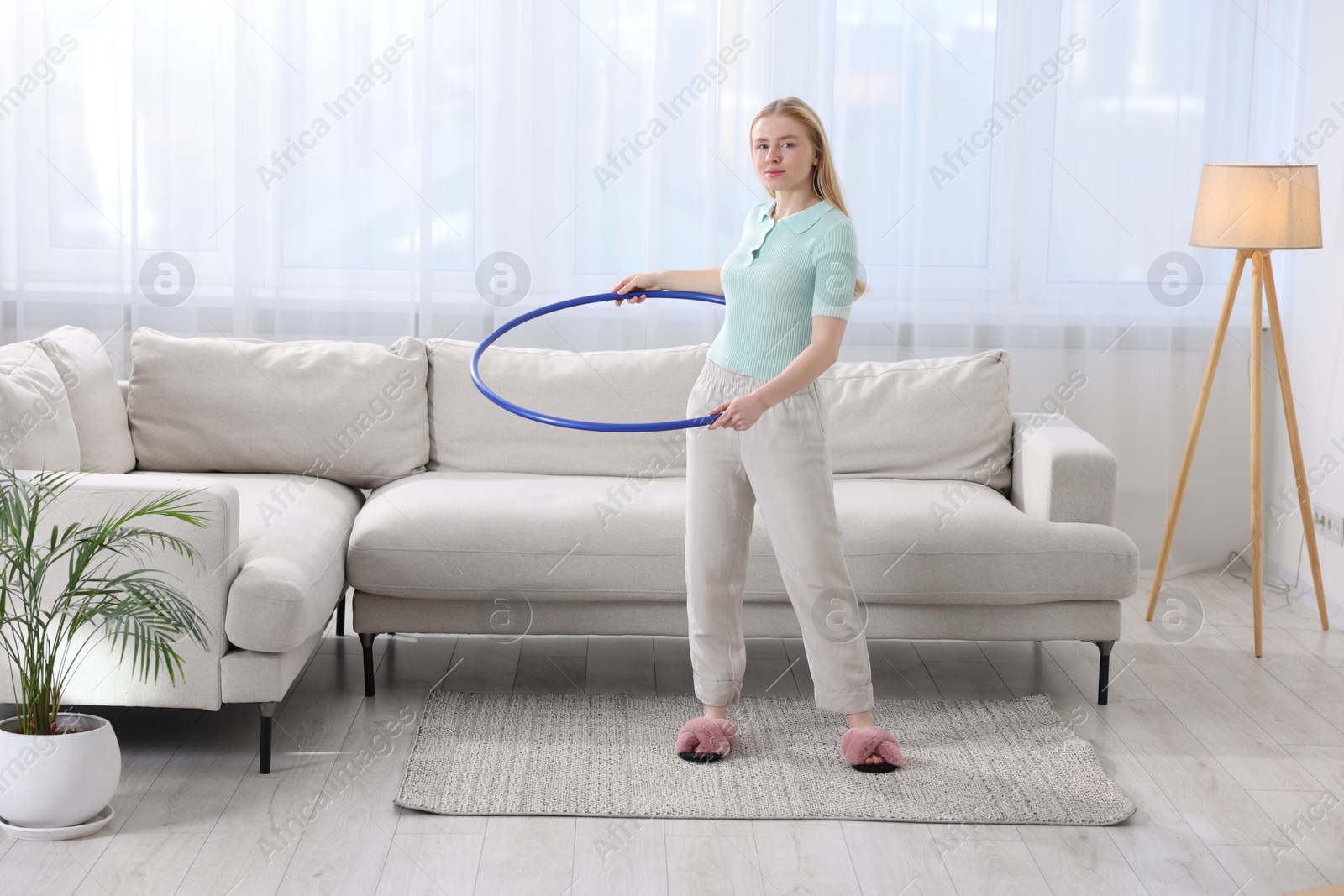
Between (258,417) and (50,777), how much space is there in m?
1.36

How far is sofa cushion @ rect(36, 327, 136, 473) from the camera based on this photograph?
10.3 ft

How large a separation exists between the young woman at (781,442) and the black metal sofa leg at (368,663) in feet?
2.61

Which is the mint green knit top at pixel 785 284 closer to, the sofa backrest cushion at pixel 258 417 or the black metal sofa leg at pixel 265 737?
the black metal sofa leg at pixel 265 737

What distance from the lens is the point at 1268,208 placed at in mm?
3471

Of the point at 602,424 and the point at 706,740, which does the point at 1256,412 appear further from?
the point at 602,424

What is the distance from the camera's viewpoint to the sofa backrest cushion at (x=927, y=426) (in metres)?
3.52

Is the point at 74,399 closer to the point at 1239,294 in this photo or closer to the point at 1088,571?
the point at 1088,571

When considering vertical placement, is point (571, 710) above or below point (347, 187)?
below

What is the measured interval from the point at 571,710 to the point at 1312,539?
7.48 feet

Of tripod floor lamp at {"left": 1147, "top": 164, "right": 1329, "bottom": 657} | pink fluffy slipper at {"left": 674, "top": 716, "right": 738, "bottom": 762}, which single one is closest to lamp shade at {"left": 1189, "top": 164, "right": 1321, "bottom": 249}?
tripod floor lamp at {"left": 1147, "top": 164, "right": 1329, "bottom": 657}

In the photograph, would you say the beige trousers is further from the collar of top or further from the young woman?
the collar of top

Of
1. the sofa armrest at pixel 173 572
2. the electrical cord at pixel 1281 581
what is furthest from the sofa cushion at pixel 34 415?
the electrical cord at pixel 1281 581

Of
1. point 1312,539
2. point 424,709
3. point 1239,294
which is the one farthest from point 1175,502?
point 424,709

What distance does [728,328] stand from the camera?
252cm
